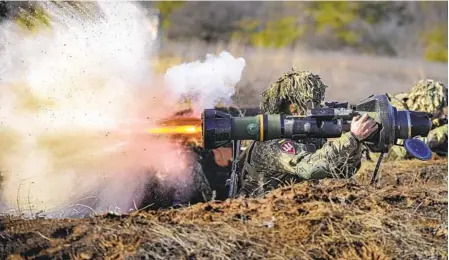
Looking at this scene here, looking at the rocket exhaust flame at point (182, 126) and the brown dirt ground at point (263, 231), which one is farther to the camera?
the rocket exhaust flame at point (182, 126)

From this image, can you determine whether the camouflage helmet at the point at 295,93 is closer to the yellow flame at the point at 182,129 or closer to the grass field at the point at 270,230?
the yellow flame at the point at 182,129

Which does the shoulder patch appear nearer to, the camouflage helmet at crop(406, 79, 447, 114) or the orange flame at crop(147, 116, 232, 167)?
the orange flame at crop(147, 116, 232, 167)

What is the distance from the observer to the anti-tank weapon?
430 centimetres

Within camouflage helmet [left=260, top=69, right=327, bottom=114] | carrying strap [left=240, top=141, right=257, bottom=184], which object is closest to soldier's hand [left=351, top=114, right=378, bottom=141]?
camouflage helmet [left=260, top=69, right=327, bottom=114]

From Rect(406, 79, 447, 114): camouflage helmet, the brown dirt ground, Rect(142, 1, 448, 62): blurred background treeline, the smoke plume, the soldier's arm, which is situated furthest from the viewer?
Rect(142, 1, 448, 62): blurred background treeline

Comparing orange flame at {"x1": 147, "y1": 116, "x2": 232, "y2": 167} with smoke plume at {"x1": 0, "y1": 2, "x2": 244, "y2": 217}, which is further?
smoke plume at {"x1": 0, "y1": 2, "x2": 244, "y2": 217}

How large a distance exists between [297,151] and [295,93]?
503 mm

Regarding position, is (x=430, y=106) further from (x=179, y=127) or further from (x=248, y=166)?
(x=179, y=127)

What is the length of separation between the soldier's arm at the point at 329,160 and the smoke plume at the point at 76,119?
1.55 metres

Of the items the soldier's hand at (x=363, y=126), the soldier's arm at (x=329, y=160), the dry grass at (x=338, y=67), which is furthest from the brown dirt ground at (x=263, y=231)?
the dry grass at (x=338, y=67)

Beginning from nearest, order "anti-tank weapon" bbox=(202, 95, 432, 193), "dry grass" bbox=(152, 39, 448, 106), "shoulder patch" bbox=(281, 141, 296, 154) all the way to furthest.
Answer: "anti-tank weapon" bbox=(202, 95, 432, 193), "shoulder patch" bbox=(281, 141, 296, 154), "dry grass" bbox=(152, 39, 448, 106)

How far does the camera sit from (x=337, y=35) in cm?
1444

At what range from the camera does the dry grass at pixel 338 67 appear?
39.7 ft

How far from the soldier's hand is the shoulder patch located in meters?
0.56
